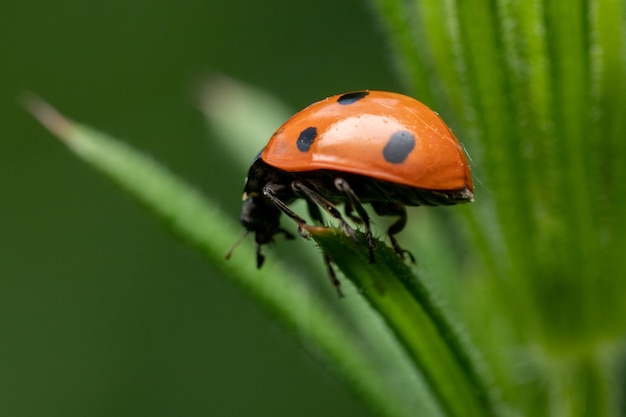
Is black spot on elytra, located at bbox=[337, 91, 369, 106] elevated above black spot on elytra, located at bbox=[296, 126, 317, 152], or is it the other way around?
black spot on elytra, located at bbox=[337, 91, 369, 106]

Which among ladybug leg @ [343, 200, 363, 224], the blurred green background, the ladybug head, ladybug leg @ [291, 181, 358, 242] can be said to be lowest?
the blurred green background

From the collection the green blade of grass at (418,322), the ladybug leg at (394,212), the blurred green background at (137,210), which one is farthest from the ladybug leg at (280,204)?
the blurred green background at (137,210)

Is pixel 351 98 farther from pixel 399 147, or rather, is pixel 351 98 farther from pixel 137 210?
pixel 137 210

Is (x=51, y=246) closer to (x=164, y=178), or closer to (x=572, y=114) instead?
(x=164, y=178)

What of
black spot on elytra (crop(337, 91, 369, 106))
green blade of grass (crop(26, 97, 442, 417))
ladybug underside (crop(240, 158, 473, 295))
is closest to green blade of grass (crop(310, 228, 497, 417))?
ladybug underside (crop(240, 158, 473, 295))

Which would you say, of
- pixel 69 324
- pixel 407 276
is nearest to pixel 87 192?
pixel 69 324

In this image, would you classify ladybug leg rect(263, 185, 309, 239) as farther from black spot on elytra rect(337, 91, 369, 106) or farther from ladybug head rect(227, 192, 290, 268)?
black spot on elytra rect(337, 91, 369, 106)

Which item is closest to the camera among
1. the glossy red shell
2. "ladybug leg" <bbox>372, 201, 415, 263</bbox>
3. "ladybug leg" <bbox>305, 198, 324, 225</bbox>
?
the glossy red shell
